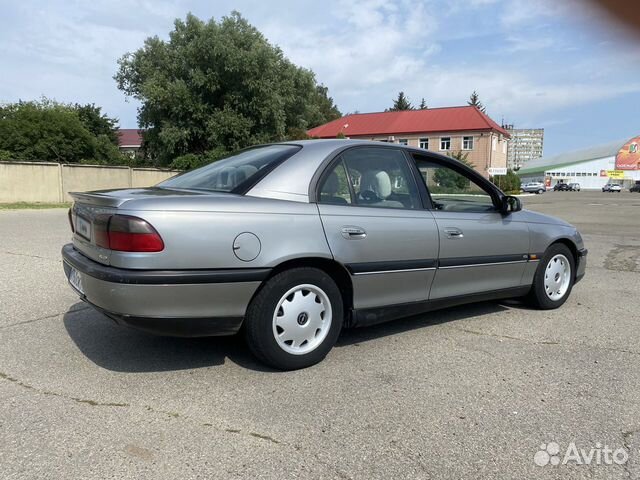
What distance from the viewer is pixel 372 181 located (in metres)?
3.95

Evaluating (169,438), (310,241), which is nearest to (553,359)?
(310,241)

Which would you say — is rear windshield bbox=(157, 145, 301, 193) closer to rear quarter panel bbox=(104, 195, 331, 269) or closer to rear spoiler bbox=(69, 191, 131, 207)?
rear quarter panel bbox=(104, 195, 331, 269)

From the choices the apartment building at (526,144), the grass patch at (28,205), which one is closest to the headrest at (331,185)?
the grass patch at (28,205)

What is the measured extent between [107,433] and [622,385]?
314 centimetres

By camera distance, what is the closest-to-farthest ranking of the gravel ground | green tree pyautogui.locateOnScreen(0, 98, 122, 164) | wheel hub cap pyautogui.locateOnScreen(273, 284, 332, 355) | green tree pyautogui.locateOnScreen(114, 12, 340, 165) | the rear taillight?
1. the gravel ground
2. the rear taillight
3. wheel hub cap pyautogui.locateOnScreen(273, 284, 332, 355)
4. green tree pyautogui.locateOnScreen(114, 12, 340, 165)
5. green tree pyautogui.locateOnScreen(0, 98, 122, 164)

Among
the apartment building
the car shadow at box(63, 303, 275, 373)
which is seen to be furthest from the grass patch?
the apartment building

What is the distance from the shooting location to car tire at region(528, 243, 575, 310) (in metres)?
4.98

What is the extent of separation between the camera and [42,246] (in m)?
8.66

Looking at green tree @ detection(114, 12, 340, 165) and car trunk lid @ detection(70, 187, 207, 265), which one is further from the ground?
green tree @ detection(114, 12, 340, 165)

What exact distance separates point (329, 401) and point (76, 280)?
6.18 feet

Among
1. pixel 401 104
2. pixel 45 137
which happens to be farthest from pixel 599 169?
pixel 45 137

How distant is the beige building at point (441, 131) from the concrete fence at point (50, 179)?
34167 mm

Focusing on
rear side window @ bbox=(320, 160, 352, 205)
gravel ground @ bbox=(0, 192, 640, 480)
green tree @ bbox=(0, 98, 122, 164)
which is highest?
green tree @ bbox=(0, 98, 122, 164)

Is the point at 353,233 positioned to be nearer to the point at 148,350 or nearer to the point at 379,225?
the point at 379,225
